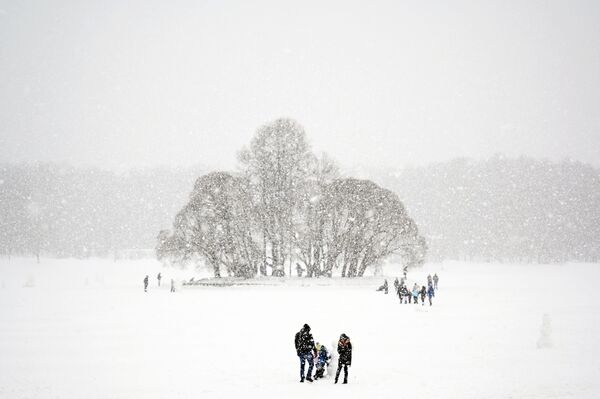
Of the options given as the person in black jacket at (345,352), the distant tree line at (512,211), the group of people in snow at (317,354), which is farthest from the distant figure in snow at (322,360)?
the distant tree line at (512,211)

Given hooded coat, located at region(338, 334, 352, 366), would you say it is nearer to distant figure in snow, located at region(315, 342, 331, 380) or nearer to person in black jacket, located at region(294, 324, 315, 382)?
person in black jacket, located at region(294, 324, 315, 382)

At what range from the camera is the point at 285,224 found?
51.1m

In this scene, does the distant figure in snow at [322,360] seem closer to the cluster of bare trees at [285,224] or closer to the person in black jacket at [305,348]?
the person in black jacket at [305,348]

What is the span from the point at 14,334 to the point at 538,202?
319ft

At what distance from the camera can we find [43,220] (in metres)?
102

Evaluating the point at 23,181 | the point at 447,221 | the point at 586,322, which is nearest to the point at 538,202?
the point at 447,221

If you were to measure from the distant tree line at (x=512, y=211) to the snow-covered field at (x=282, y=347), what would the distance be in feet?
206

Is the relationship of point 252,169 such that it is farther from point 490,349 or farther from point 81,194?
point 81,194

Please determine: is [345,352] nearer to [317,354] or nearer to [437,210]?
[317,354]

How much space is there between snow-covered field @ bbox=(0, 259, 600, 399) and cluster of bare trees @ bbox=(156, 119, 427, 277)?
13.1 metres

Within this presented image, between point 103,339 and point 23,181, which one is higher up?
point 23,181

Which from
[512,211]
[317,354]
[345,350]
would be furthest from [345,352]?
[512,211]

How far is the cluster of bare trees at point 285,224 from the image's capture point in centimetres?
5000

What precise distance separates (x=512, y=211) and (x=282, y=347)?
9047 cm
